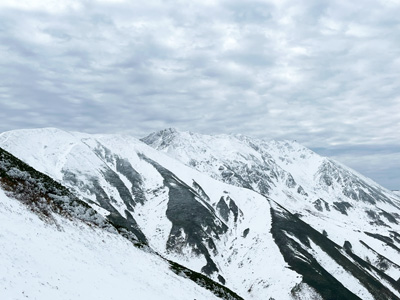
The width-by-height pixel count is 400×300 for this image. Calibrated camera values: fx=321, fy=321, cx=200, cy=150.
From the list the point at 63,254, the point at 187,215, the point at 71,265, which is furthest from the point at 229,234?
the point at 71,265

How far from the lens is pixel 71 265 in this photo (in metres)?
25.8

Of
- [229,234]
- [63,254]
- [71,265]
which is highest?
[63,254]

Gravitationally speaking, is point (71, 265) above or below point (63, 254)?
below

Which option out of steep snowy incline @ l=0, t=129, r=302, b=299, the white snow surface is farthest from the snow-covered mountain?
the white snow surface

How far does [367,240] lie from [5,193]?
182813mm

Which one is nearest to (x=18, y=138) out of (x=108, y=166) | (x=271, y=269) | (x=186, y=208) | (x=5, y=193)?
(x=108, y=166)

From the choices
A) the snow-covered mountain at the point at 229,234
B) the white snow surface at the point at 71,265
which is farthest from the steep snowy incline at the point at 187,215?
the white snow surface at the point at 71,265

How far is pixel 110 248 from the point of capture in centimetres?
3694

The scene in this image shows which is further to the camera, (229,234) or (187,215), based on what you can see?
(187,215)

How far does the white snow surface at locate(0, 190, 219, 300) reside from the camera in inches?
802

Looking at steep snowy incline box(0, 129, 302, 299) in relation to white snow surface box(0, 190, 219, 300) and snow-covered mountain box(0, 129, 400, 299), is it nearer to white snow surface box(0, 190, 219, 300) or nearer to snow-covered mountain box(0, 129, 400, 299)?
snow-covered mountain box(0, 129, 400, 299)

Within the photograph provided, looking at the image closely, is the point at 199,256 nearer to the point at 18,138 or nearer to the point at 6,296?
the point at 6,296

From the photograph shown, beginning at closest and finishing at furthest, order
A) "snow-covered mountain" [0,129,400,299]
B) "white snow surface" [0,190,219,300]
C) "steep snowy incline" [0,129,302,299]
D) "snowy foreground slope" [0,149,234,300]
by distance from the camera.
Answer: "white snow surface" [0,190,219,300]
"snowy foreground slope" [0,149,234,300]
"snow-covered mountain" [0,129,400,299]
"steep snowy incline" [0,129,302,299]

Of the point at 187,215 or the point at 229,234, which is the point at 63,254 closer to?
the point at 187,215
